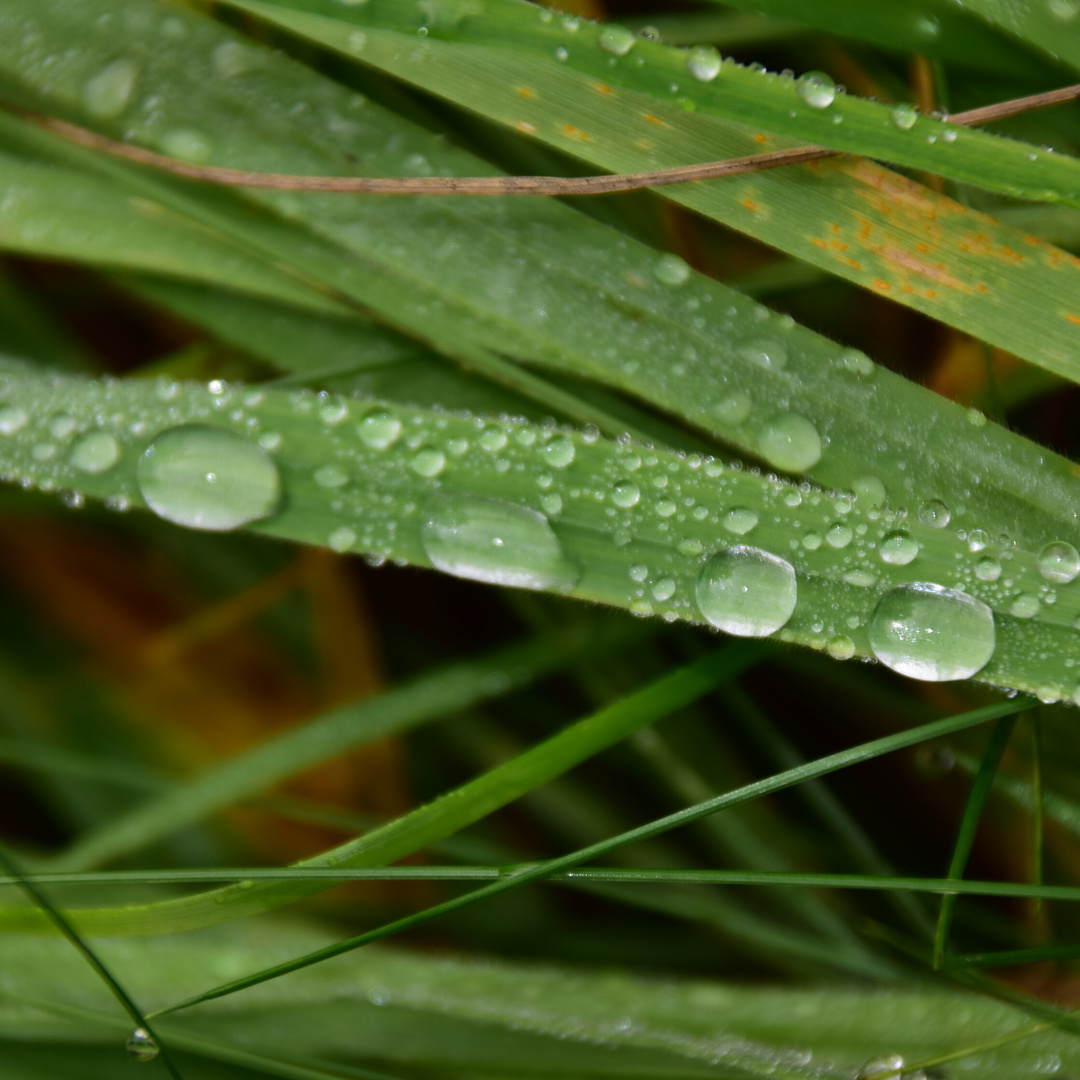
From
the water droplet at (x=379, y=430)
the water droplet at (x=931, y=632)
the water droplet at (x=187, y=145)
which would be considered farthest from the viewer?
the water droplet at (x=187, y=145)

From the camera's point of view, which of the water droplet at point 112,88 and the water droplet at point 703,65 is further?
the water droplet at point 112,88

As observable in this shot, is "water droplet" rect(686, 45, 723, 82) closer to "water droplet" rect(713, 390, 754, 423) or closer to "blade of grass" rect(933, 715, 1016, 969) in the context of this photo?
"water droplet" rect(713, 390, 754, 423)

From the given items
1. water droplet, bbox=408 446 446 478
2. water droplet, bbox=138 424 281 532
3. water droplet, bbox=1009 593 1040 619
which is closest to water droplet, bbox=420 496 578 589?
water droplet, bbox=408 446 446 478

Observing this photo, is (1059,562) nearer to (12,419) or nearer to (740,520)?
(740,520)

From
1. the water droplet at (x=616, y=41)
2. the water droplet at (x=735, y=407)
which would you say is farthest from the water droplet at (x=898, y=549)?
the water droplet at (x=616, y=41)

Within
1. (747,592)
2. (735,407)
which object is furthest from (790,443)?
(747,592)

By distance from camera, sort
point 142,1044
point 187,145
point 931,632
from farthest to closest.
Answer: point 187,145, point 142,1044, point 931,632

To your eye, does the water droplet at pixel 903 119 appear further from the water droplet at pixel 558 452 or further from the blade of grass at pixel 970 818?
the blade of grass at pixel 970 818
